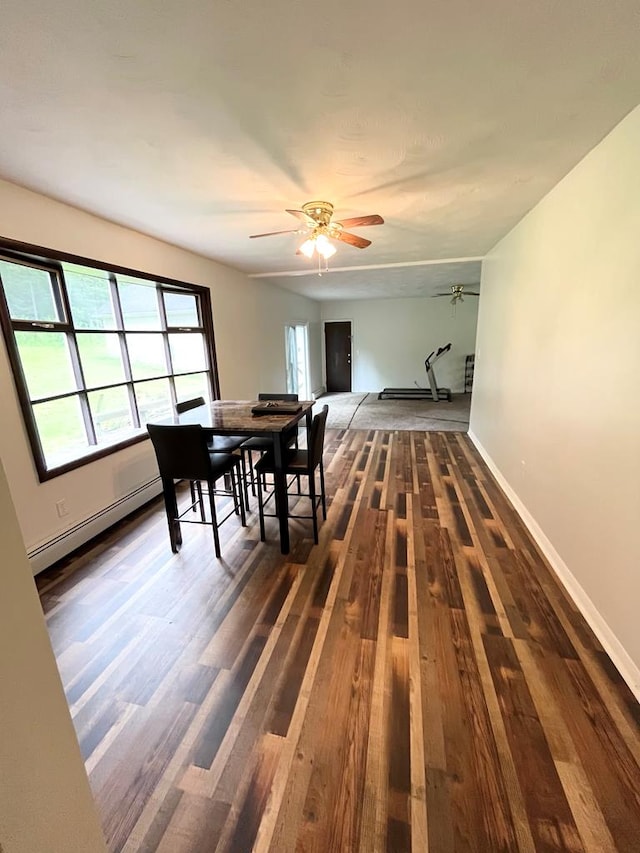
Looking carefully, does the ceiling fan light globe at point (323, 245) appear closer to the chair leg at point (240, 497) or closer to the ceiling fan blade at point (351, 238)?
the ceiling fan blade at point (351, 238)

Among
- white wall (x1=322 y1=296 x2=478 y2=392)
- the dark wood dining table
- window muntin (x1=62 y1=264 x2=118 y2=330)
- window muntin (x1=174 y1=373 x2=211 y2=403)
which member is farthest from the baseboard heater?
white wall (x1=322 y1=296 x2=478 y2=392)

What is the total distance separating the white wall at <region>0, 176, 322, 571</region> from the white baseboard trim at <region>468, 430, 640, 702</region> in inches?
129

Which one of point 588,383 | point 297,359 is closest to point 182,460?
point 588,383

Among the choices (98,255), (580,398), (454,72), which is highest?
(454,72)

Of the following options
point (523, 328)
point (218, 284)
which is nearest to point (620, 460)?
point (523, 328)

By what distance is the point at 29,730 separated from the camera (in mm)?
618

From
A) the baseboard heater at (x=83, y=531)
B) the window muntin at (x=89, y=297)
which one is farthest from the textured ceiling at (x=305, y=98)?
the baseboard heater at (x=83, y=531)

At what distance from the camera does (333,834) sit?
105cm

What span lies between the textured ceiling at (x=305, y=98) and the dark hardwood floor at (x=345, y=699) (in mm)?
2410

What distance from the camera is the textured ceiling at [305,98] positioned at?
3.47 feet

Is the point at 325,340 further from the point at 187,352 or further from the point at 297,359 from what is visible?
the point at 187,352

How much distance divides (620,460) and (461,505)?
5.05 feet

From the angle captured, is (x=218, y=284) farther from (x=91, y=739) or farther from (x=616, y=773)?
(x=616, y=773)

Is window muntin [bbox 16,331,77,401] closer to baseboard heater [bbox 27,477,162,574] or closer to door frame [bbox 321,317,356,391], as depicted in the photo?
baseboard heater [bbox 27,477,162,574]
